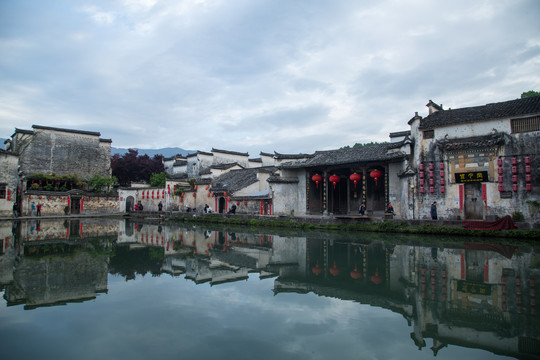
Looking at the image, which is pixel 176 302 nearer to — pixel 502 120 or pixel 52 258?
pixel 52 258

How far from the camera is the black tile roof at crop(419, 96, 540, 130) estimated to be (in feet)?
49.9

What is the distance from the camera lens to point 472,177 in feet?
53.4

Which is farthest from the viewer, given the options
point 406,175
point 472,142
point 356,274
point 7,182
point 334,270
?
point 7,182

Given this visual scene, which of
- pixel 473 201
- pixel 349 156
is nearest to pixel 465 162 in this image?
pixel 473 201

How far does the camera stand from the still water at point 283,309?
3891 mm

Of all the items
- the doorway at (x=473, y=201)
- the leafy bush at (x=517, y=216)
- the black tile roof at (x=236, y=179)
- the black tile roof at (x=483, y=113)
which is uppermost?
the black tile roof at (x=483, y=113)

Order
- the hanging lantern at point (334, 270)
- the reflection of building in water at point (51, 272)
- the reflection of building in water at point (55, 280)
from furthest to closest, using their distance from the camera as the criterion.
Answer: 1. the hanging lantern at point (334, 270)
2. the reflection of building in water at point (51, 272)
3. the reflection of building in water at point (55, 280)

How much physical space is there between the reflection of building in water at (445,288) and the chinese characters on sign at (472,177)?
6.35 meters

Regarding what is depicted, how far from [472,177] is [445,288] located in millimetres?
12036

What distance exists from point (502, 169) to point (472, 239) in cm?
433

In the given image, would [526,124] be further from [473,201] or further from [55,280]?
[55,280]

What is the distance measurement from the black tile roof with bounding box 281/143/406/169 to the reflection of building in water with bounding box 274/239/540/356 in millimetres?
9175

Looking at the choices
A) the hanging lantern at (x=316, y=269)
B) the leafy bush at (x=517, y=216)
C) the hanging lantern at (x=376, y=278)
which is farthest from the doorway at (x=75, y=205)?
the leafy bush at (x=517, y=216)

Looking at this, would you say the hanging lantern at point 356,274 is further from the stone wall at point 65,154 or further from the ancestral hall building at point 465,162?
the stone wall at point 65,154
